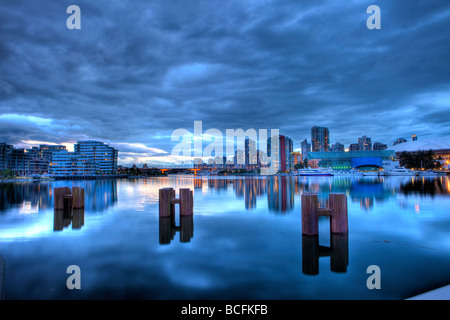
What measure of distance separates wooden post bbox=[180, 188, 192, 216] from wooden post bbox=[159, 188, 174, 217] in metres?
0.76

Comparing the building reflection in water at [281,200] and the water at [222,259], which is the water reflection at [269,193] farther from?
the water at [222,259]

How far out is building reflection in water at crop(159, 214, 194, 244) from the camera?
1299 centimetres

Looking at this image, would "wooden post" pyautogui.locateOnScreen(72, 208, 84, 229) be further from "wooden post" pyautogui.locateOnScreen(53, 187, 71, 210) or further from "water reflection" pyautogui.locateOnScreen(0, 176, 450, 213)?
"water reflection" pyautogui.locateOnScreen(0, 176, 450, 213)

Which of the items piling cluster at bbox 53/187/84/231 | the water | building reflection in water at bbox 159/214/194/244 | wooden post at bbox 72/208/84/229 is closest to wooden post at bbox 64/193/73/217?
piling cluster at bbox 53/187/84/231

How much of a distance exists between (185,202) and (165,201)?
4.17 ft

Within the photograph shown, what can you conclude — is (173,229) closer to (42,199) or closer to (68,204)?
(68,204)

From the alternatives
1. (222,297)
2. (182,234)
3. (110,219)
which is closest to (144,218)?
(110,219)

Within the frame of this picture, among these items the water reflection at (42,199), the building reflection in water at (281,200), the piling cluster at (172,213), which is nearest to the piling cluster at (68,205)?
the water reflection at (42,199)

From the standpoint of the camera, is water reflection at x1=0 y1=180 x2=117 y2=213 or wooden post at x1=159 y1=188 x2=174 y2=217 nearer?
wooden post at x1=159 y1=188 x2=174 y2=217

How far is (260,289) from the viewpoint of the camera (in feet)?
24.1

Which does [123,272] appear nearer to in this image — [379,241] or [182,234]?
[182,234]
